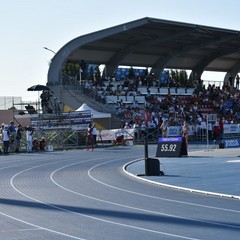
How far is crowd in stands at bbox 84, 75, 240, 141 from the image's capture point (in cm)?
4831

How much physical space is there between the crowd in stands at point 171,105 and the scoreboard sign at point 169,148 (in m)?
15.8

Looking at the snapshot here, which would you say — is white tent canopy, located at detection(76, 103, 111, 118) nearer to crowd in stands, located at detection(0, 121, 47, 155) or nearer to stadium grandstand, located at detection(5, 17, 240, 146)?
stadium grandstand, located at detection(5, 17, 240, 146)

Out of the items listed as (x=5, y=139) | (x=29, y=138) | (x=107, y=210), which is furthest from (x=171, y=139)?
(x=107, y=210)

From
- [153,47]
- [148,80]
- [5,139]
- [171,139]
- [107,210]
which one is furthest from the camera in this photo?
[153,47]

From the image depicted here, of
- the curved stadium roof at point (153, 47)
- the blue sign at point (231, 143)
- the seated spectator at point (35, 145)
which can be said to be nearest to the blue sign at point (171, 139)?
the blue sign at point (231, 143)

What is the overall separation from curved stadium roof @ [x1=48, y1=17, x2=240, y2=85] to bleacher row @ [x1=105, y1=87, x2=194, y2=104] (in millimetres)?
3665

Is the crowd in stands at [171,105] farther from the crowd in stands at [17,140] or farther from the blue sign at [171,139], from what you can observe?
the blue sign at [171,139]

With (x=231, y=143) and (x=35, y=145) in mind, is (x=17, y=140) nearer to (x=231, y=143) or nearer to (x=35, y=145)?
(x=35, y=145)

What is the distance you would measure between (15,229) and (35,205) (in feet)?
10.5

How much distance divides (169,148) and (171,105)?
23.8 meters

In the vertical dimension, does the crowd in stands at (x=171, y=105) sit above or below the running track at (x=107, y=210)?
above

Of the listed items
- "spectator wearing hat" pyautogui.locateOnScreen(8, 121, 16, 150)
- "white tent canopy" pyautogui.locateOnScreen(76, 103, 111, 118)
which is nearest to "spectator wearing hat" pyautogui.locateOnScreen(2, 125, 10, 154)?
"spectator wearing hat" pyautogui.locateOnScreen(8, 121, 16, 150)

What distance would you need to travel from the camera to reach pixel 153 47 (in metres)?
60.1

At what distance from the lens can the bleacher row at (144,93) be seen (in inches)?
2071
